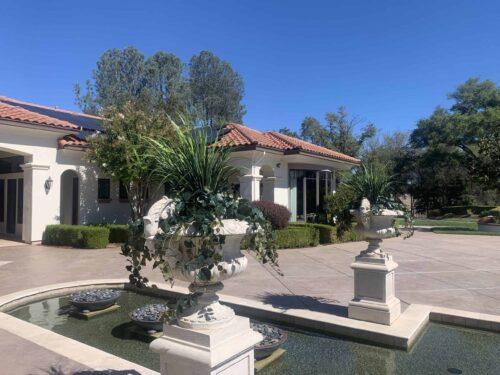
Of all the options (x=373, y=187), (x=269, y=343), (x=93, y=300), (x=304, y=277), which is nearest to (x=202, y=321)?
(x=269, y=343)

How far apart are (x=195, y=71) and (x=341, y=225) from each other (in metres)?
50.0

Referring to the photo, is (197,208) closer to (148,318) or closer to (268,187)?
(148,318)

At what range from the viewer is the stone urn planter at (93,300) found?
6.15 m

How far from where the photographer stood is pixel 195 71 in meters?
52.9

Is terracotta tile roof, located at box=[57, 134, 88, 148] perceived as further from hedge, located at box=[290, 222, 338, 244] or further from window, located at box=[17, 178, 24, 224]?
hedge, located at box=[290, 222, 338, 244]

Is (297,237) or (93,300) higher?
(297,237)

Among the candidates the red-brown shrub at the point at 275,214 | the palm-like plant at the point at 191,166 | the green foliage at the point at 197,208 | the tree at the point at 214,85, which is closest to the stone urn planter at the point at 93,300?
the green foliage at the point at 197,208

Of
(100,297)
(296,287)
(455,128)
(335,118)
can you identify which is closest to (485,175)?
(455,128)

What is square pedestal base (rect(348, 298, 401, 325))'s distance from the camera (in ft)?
17.4

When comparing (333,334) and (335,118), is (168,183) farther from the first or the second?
(335,118)

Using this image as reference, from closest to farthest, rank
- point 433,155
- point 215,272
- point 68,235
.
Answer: point 215,272
point 68,235
point 433,155

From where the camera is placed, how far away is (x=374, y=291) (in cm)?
546

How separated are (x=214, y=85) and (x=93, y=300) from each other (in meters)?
49.2

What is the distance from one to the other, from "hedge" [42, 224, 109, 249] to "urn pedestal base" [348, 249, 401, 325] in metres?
10.9
